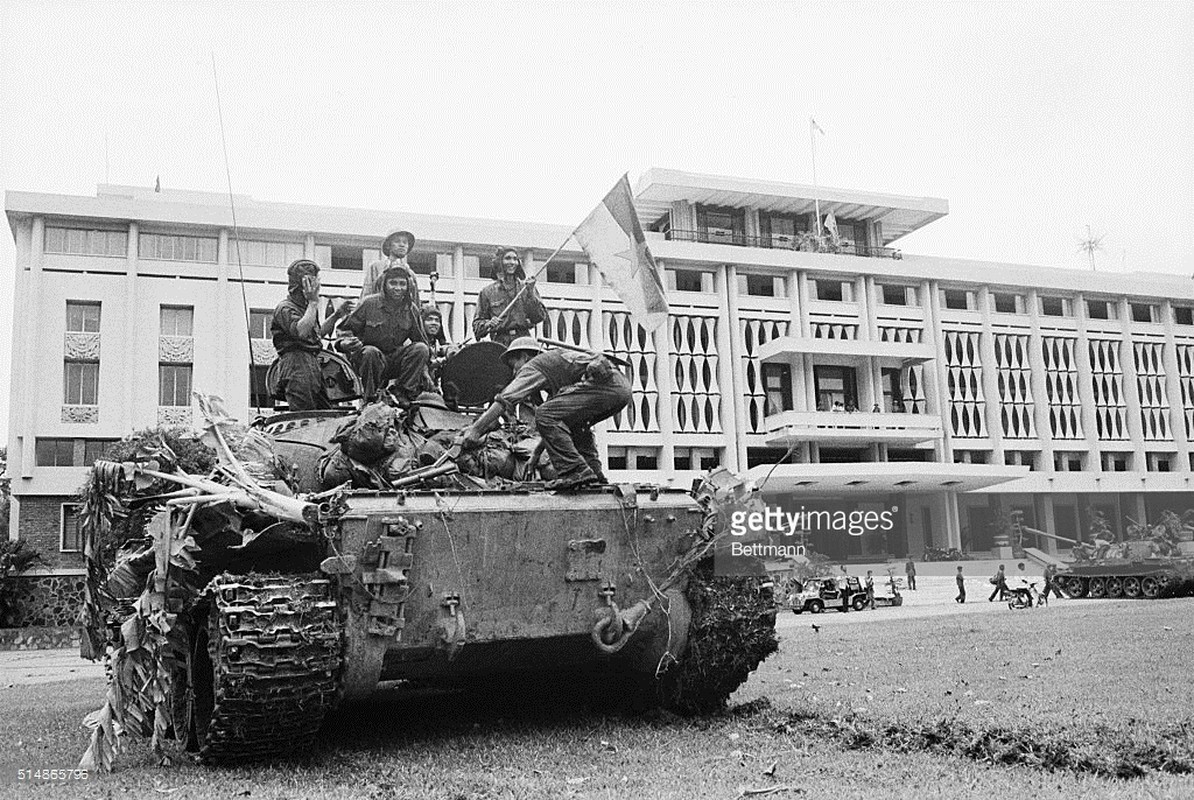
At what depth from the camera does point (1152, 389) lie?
51.0 m

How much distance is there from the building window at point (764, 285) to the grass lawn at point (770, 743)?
33831 mm

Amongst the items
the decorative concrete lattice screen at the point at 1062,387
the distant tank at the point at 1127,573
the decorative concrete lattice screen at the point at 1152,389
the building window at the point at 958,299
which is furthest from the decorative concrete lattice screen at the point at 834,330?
the distant tank at the point at 1127,573

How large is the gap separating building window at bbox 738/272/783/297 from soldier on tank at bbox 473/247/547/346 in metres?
34.7

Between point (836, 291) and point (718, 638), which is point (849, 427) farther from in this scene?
point (718, 638)

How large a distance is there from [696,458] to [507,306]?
1275 inches

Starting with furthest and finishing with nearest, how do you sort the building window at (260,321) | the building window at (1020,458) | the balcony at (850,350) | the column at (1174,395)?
the column at (1174,395)
the building window at (1020,458)
the balcony at (850,350)
the building window at (260,321)

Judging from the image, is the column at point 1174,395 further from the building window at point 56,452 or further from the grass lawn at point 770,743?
the grass lawn at point 770,743

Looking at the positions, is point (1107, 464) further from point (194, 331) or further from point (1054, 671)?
point (1054, 671)

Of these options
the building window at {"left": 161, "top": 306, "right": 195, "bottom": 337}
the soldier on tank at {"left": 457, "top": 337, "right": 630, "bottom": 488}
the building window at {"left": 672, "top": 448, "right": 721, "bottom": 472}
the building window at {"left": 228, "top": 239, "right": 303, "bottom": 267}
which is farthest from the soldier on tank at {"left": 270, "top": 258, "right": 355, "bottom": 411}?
the building window at {"left": 672, "top": 448, "right": 721, "bottom": 472}

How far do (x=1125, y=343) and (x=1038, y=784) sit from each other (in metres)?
48.2

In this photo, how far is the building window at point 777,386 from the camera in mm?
45656

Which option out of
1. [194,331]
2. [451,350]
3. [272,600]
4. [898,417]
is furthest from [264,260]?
[272,600]

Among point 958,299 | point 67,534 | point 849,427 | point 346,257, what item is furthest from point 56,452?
point 958,299
